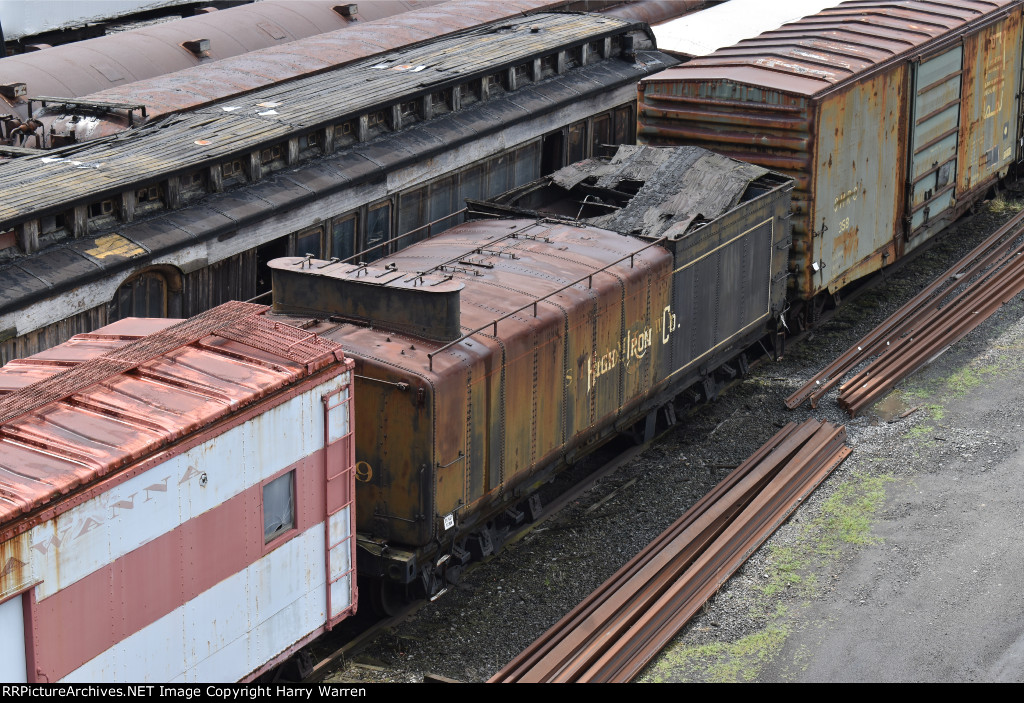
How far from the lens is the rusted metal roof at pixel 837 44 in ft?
64.1

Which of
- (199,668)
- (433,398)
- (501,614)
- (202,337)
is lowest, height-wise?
(501,614)

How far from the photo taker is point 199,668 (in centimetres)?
1026

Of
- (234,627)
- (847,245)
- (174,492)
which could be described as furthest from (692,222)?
(174,492)

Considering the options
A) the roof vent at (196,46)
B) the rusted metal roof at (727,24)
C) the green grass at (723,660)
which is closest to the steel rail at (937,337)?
the green grass at (723,660)

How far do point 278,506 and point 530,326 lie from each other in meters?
3.74

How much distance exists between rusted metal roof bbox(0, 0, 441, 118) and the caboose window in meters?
12.2

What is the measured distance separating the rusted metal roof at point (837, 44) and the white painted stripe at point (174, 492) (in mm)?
10471

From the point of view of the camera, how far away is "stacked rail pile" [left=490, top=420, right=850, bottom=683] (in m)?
12.5

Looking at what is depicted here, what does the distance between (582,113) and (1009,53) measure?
28.0 ft

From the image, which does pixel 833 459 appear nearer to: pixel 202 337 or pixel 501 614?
pixel 501 614

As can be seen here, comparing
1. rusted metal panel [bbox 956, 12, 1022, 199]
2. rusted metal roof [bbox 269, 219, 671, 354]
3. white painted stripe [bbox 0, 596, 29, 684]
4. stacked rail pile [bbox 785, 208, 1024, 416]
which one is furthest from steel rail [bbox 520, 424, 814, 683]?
rusted metal panel [bbox 956, 12, 1022, 199]

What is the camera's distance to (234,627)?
1062cm

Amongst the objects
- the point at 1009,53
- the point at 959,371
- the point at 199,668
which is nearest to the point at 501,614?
the point at 199,668

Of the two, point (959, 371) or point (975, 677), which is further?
point (959, 371)
